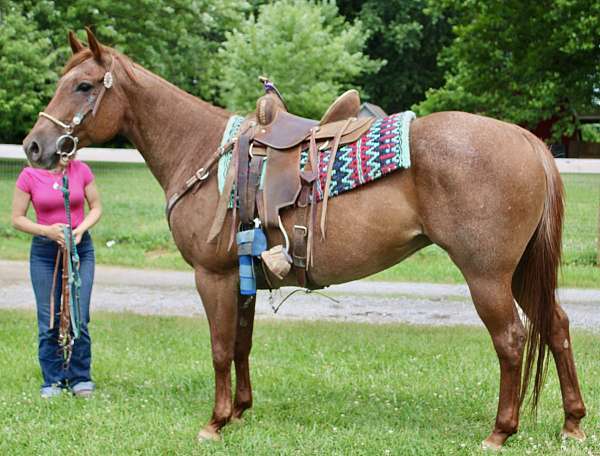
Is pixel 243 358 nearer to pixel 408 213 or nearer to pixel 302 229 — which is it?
pixel 302 229

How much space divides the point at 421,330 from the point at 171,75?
2018 centimetres

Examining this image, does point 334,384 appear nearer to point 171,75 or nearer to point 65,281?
point 65,281

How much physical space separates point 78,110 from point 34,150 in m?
0.35

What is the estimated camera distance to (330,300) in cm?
831

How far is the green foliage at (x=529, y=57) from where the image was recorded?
61.3 feet

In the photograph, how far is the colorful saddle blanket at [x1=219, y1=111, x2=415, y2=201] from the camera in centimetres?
375

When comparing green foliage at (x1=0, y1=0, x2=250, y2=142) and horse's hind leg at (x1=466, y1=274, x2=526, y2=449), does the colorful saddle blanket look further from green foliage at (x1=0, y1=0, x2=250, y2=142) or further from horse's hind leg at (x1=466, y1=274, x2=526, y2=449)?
green foliage at (x1=0, y1=0, x2=250, y2=142)

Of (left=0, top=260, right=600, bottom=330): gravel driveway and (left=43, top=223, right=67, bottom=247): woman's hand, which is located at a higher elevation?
(left=43, top=223, right=67, bottom=247): woman's hand

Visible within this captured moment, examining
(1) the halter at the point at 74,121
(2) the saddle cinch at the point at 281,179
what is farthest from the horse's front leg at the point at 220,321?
(1) the halter at the point at 74,121

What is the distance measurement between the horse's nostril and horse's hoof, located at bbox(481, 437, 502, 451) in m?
3.03

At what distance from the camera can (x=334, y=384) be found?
516 centimetres

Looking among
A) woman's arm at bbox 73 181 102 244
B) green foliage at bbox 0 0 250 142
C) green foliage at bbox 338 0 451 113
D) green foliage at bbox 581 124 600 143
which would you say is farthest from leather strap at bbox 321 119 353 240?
green foliage at bbox 338 0 451 113

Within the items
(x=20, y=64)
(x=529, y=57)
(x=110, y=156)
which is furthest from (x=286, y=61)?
(x=110, y=156)

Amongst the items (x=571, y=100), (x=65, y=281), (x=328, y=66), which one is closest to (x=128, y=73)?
(x=65, y=281)
